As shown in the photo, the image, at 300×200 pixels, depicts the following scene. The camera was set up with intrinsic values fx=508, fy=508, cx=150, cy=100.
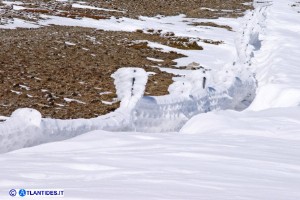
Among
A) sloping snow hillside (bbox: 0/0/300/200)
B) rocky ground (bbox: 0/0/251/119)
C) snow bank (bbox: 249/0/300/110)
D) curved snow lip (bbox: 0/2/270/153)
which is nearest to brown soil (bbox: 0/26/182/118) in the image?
rocky ground (bbox: 0/0/251/119)

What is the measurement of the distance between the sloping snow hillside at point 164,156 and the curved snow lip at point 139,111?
0.07 feet

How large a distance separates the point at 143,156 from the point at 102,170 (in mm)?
1021

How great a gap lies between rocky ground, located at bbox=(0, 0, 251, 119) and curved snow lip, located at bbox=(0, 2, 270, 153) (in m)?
2.58

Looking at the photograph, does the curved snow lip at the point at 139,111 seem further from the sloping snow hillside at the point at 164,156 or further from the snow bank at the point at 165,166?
the snow bank at the point at 165,166

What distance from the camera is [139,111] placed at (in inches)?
361

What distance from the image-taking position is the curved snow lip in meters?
6.91

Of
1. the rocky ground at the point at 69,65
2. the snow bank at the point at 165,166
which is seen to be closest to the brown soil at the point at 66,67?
the rocky ground at the point at 69,65

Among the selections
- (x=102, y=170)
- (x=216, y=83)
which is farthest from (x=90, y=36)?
(x=102, y=170)

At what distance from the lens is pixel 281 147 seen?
7.25 m

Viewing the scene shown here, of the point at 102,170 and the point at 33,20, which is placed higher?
the point at 102,170

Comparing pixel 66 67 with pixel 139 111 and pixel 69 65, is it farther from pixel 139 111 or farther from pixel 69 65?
pixel 139 111

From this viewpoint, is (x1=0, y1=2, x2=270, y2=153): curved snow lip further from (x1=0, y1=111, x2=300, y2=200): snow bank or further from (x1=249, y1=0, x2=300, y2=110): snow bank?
(x1=249, y1=0, x2=300, y2=110): snow bank

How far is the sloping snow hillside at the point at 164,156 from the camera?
4480 millimetres

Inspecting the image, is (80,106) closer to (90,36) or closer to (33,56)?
(33,56)
